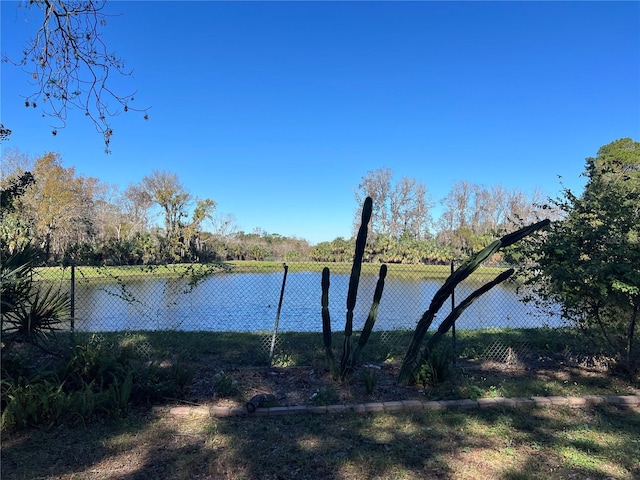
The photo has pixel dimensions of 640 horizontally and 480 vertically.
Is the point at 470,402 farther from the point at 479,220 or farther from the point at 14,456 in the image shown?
the point at 479,220

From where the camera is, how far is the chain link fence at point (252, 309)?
6.02 meters

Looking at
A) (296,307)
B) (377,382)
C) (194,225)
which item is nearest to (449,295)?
(377,382)

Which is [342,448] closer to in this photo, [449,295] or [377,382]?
[377,382]

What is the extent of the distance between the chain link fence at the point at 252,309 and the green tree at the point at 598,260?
2.56 feet

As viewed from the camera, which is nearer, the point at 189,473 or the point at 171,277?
the point at 189,473

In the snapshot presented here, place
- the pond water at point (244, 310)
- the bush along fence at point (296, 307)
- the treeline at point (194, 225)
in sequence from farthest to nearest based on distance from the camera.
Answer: the treeline at point (194, 225) → the pond water at point (244, 310) → the bush along fence at point (296, 307)

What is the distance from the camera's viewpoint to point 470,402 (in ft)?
12.3

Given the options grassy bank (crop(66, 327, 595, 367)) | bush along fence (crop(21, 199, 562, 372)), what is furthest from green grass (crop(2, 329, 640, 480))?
grassy bank (crop(66, 327, 595, 367))

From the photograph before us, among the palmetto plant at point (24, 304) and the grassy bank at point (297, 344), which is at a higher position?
the palmetto plant at point (24, 304)

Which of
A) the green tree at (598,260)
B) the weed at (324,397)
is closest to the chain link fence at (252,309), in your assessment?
the green tree at (598,260)

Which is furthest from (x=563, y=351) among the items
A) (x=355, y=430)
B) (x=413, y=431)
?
(x=355, y=430)

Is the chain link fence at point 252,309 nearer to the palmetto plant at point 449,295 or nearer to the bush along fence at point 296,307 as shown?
the bush along fence at point 296,307

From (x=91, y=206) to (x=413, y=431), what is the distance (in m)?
35.1

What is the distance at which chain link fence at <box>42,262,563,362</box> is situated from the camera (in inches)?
237
